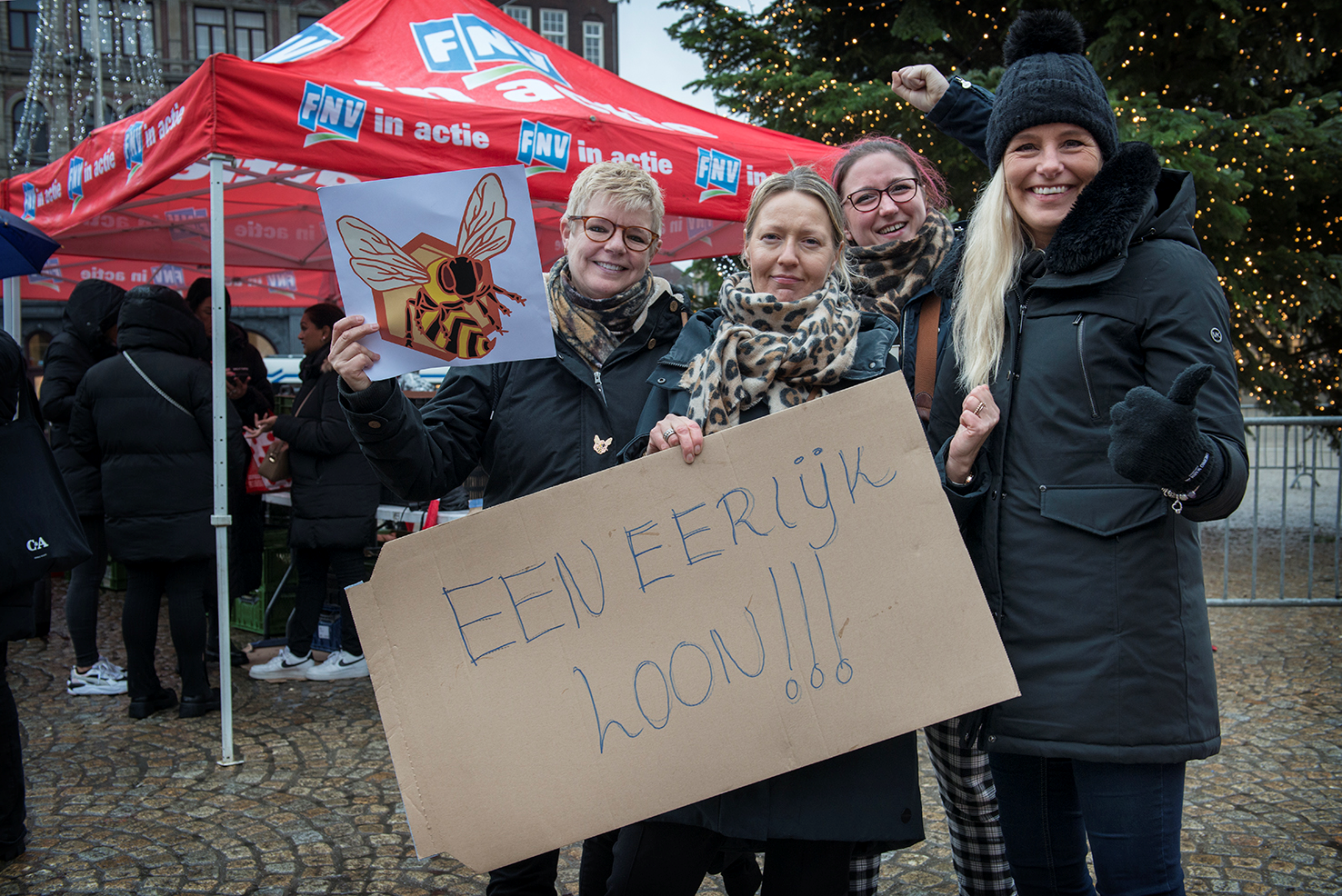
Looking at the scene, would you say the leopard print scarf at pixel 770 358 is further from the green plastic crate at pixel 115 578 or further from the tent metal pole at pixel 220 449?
the green plastic crate at pixel 115 578

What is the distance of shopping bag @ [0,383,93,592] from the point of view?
3.11m

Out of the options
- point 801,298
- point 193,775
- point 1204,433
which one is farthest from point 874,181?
point 193,775

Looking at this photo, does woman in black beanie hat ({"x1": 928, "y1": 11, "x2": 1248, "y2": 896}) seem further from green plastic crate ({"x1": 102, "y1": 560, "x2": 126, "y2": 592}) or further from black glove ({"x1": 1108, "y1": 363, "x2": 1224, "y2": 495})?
green plastic crate ({"x1": 102, "y1": 560, "x2": 126, "y2": 592})

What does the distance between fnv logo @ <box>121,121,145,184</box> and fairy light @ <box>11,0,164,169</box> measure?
8.62m

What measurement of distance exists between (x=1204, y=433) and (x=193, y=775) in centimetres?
397

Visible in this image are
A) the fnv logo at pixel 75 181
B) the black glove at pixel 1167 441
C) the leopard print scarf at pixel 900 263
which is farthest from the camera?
the fnv logo at pixel 75 181

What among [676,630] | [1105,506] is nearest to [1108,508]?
[1105,506]

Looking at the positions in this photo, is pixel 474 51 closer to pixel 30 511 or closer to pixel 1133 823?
pixel 30 511

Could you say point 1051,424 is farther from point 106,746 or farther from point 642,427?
point 106,746

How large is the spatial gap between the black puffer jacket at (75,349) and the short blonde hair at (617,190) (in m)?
4.47

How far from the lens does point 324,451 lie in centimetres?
509

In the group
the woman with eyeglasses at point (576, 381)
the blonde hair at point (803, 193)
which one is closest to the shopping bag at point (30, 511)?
the woman with eyeglasses at point (576, 381)

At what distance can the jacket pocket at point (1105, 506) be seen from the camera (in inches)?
63.1

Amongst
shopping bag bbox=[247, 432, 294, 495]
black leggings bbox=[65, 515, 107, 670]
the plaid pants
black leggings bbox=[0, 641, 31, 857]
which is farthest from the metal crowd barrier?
black leggings bbox=[65, 515, 107, 670]
